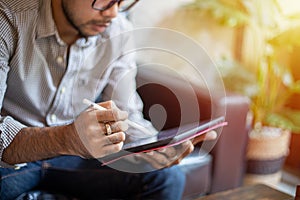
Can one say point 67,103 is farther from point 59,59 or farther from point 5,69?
point 5,69

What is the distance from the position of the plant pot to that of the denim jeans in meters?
0.75

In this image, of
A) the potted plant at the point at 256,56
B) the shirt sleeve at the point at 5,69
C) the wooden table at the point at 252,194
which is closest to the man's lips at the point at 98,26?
the shirt sleeve at the point at 5,69

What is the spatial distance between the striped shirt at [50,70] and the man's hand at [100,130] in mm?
216

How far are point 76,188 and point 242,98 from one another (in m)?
0.79

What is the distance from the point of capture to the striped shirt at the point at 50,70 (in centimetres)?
115

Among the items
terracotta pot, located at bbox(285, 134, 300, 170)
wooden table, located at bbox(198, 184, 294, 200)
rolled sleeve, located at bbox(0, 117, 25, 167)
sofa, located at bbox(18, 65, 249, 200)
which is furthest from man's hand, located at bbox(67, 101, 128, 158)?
terracotta pot, located at bbox(285, 134, 300, 170)

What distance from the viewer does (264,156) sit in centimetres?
207

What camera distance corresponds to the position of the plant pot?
81.0 inches

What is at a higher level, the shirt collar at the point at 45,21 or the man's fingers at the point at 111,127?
the shirt collar at the point at 45,21

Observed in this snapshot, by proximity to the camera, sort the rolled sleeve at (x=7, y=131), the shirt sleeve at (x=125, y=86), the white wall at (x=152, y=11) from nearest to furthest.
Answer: the rolled sleeve at (x=7, y=131)
the shirt sleeve at (x=125, y=86)
the white wall at (x=152, y=11)

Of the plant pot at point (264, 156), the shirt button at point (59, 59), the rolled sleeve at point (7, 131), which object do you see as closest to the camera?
the rolled sleeve at point (7, 131)

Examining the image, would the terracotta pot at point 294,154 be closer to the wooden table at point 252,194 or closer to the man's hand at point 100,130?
the wooden table at point 252,194

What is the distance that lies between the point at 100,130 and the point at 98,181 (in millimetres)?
448

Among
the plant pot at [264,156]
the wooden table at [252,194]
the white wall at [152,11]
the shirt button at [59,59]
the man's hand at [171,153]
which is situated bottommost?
Result: the plant pot at [264,156]
